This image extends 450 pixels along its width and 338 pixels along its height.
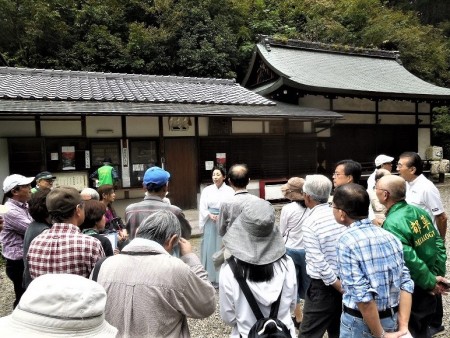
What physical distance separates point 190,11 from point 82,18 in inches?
217

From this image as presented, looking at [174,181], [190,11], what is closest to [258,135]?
[174,181]

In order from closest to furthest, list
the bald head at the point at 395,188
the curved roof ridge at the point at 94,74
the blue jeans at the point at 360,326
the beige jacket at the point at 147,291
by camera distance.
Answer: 1. the beige jacket at the point at 147,291
2. the blue jeans at the point at 360,326
3. the bald head at the point at 395,188
4. the curved roof ridge at the point at 94,74

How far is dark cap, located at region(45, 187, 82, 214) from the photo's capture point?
2.13 metres

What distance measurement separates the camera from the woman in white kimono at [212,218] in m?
4.57

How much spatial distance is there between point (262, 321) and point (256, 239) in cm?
41

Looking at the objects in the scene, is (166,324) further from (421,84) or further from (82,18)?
(82,18)

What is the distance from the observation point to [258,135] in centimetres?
1119

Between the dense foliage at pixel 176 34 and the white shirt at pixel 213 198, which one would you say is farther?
the dense foliage at pixel 176 34

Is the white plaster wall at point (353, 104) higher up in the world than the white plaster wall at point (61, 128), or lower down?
higher up

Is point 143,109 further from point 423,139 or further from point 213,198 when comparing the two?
point 423,139

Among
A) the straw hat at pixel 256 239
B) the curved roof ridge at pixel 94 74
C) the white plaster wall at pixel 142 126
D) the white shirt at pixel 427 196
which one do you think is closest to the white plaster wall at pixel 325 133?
the curved roof ridge at pixel 94 74

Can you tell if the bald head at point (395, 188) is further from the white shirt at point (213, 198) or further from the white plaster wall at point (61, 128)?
the white plaster wall at point (61, 128)

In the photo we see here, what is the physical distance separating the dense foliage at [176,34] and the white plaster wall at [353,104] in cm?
526

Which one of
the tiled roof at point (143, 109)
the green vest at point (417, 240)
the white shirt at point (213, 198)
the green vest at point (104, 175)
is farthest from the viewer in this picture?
the green vest at point (104, 175)
